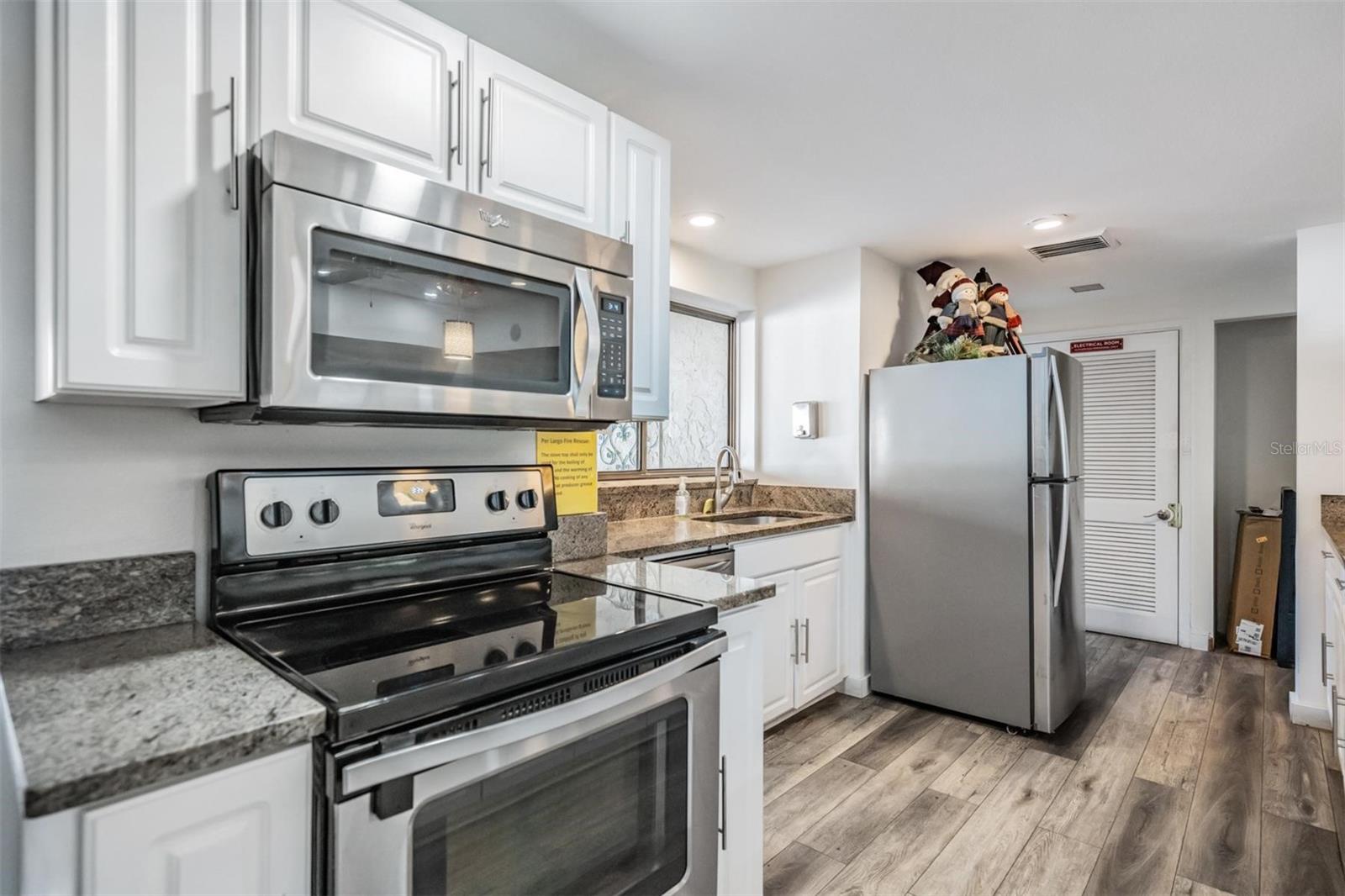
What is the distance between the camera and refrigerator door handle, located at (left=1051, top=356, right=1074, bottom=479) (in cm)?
279

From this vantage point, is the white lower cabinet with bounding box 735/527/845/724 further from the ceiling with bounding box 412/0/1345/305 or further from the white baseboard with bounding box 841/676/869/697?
the ceiling with bounding box 412/0/1345/305

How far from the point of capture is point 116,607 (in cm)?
120

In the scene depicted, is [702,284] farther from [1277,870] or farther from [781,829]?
[1277,870]

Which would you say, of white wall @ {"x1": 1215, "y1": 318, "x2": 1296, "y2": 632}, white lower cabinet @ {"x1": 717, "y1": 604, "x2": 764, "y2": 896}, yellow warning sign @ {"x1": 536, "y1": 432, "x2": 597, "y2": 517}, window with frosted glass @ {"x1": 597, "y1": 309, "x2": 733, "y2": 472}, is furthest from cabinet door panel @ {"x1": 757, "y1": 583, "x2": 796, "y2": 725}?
white wall @ {"x1": 1215, "y1": 318, "x2": 1296, "y2": 632}

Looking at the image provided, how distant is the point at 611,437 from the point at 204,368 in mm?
2052

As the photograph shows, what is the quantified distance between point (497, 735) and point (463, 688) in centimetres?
9

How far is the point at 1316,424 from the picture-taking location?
288 cm

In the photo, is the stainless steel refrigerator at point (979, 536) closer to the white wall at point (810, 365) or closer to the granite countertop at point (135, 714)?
the white wall at point (810, 365)

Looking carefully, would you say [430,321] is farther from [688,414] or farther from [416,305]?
[688,414]

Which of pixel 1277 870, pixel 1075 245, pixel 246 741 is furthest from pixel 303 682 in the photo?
pixel 1075 245

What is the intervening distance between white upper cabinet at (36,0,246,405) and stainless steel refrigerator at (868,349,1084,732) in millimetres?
2726

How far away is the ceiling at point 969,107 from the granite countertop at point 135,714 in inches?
56.9

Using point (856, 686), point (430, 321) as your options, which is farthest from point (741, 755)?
point (856, 686)

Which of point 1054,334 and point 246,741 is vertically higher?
point 1054,334
